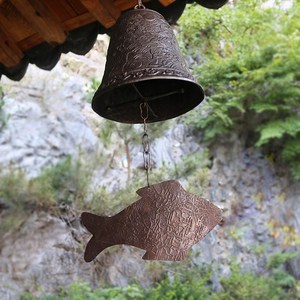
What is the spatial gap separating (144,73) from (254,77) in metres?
4.86

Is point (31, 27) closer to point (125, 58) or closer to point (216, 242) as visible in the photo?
point (125, 58)

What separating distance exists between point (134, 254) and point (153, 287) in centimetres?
38

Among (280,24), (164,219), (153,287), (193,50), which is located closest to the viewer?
(164,219)

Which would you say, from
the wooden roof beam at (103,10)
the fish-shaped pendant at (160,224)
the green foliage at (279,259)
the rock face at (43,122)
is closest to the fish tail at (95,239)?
the fish-shaped pendant at (160,224)

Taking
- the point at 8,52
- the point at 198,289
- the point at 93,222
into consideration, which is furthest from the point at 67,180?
the point at 93,222

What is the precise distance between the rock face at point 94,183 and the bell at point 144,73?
248cm

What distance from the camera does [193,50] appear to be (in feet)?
21.1

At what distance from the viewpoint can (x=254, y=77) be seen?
5590 mm

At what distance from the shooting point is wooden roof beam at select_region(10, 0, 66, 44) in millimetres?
1520

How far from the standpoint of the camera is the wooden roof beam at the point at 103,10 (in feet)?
4.66

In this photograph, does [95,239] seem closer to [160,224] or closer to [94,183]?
[160,224]

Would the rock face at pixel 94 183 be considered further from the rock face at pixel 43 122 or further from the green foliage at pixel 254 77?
A: the green foliage at pixel 254 77

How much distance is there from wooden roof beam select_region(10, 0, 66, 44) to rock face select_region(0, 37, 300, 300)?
92.8 inches

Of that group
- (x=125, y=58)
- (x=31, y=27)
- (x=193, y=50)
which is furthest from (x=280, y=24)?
(x=125, y=58)
